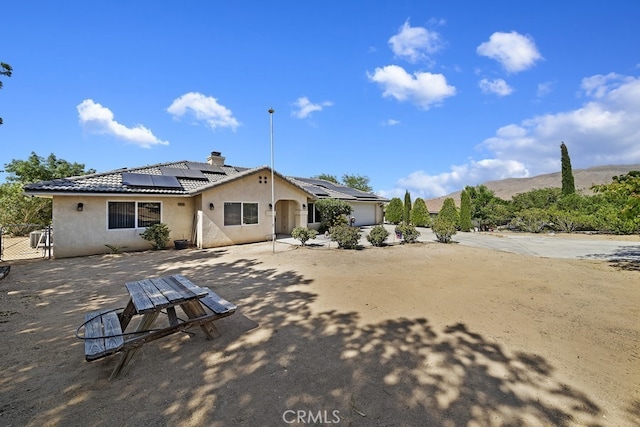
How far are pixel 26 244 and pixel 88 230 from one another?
7.69m

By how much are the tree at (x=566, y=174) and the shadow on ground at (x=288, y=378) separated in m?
32.6

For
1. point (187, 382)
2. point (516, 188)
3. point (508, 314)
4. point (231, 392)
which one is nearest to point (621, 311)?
point (508, 314)

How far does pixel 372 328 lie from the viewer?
170 inches

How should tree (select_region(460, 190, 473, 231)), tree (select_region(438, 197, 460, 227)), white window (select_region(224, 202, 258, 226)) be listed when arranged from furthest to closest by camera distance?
tree (select_region(438, 197, 460, 227))
tree (select_region(460, 190, 473, 231))
white window (select_region(224, 202, 258, 226))

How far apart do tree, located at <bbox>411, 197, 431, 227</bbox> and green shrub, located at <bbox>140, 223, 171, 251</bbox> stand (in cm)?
2209

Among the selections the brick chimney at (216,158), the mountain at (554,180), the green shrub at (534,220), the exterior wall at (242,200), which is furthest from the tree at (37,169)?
the mountain at (554,180)

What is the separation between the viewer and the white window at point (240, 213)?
13.8 meters

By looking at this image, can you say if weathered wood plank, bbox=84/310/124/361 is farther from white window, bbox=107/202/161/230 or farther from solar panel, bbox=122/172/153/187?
solar panel, bbox=122/172/153/187

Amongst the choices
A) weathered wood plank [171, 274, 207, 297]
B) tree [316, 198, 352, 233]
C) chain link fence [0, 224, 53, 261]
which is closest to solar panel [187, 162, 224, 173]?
tree [316, 198, 352, 233]

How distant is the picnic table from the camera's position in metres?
2.94

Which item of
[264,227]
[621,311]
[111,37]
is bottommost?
[621,311]

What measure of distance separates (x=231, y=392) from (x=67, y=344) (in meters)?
2.85

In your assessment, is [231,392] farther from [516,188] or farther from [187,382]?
[516,188]

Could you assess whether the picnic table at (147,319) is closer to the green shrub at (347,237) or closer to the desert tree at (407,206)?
the green shrub at (347,237)
